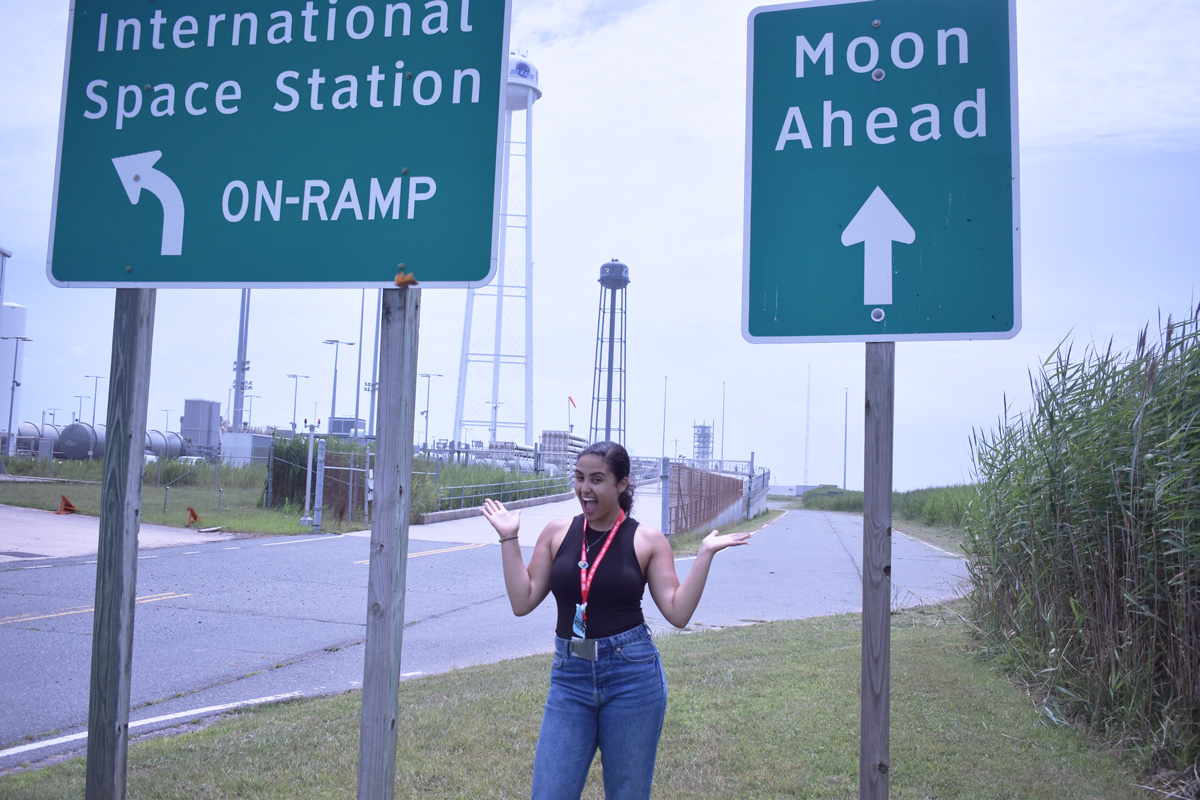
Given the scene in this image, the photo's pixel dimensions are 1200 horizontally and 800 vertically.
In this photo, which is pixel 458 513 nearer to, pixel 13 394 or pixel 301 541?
pixel 301 541

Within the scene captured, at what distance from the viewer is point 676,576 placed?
141 inches

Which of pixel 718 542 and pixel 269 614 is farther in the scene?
pixel 269 614

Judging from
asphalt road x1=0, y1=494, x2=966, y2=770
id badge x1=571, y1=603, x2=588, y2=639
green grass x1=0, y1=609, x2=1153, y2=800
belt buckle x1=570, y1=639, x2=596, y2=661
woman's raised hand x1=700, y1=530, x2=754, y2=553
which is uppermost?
woman's raised hand x1=700, y1=530, x2=754, y2=553

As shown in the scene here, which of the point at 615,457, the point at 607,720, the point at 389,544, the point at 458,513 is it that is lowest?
the point at 458,513

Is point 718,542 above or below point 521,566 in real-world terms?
above

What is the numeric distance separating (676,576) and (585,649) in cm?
42

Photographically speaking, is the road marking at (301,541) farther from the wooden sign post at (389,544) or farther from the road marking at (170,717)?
the wooden sign post at (389,544)

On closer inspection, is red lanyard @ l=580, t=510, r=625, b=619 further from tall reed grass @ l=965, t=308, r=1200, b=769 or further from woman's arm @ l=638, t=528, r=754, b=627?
tall reed grass @ l=965, t=308, r=1200, b=769

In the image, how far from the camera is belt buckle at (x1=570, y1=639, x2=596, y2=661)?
356 centimetres

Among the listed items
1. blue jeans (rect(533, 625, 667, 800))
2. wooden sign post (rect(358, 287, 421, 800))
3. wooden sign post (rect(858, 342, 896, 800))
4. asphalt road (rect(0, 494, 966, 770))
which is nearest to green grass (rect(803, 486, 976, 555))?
asphalt road (rect(0, 494, 966, 770))

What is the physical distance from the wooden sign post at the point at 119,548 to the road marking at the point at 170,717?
9.74 feet

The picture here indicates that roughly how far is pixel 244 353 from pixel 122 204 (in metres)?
34.7

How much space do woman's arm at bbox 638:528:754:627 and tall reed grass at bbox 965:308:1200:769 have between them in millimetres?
3518

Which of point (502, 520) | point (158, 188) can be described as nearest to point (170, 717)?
point (502, 520)
